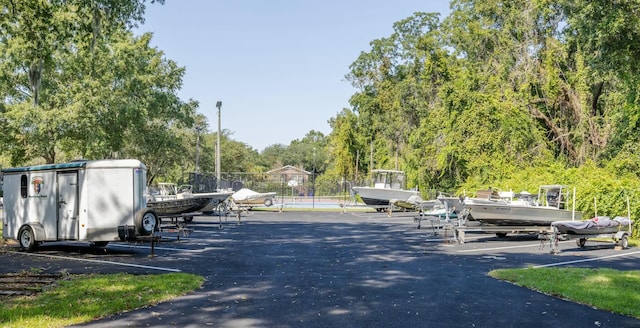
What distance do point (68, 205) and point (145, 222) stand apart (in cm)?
204

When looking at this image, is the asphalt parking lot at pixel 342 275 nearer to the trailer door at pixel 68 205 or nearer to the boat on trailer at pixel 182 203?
the trailer door at pixel 68 205

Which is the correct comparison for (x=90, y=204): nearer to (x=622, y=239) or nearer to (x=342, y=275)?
(x=342, y=275)

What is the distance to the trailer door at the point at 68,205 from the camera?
14.6 m

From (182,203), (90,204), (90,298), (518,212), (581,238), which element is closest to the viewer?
(90,298)

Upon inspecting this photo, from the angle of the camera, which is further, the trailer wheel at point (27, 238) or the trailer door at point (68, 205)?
the trailer wheel at point (27, 238)

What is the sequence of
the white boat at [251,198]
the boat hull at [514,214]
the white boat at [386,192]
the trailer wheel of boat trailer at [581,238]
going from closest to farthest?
1. the trailer wheel of boat trailer at [581,238]
2. the boat hull at [514,214]
3. the white boat at [386,192]
4. the white boat at [251,198]

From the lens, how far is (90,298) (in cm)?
869

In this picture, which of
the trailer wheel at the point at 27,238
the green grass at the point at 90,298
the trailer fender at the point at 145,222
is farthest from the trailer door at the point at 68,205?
the green grass at the point at 90,298

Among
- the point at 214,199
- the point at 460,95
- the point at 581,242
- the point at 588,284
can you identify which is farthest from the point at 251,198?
the point at 588,284

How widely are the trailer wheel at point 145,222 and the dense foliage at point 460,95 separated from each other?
6.63m

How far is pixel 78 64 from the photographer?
1232 inches

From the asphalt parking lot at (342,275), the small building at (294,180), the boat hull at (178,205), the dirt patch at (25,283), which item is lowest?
the asphalt parking lot at (342,275)

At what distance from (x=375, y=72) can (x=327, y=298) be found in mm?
55153

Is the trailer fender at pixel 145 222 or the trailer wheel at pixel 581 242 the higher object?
the trailer fender at pixel 145 222
